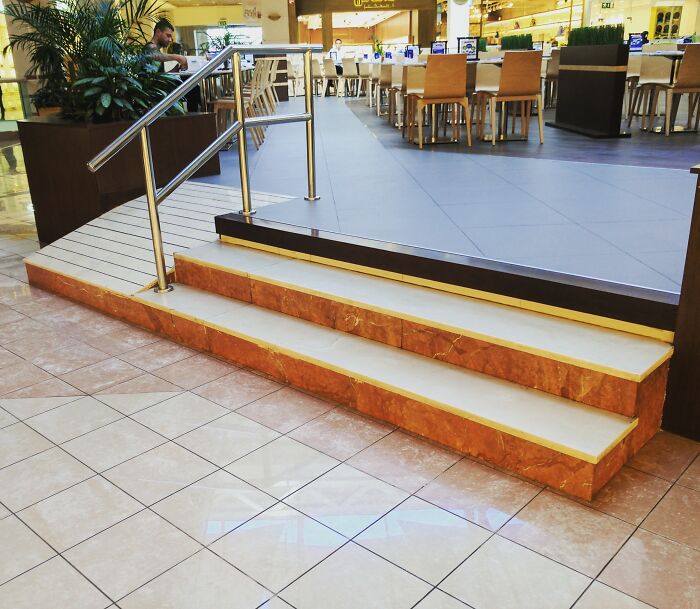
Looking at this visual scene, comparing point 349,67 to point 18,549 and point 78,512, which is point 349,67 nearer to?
point 78,512

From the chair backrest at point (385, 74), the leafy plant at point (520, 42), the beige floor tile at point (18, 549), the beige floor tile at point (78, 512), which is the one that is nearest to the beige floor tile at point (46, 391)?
the beige floor tile at point (78, 512)

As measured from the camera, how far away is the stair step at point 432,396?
80.9 inches

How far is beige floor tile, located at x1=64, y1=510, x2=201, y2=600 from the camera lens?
1767 mm

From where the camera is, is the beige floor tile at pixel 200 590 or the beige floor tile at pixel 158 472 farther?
the beige floor tile at pixel 158 472

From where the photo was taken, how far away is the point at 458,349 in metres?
2.54

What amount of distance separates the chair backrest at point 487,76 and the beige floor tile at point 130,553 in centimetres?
580

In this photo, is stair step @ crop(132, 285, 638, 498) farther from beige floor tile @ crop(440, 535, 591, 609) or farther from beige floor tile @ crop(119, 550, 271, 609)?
beige floor tile @ crop(119, 550, 271, 609)

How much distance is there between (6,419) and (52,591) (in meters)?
1.15

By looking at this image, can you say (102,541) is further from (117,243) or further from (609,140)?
(609,140)

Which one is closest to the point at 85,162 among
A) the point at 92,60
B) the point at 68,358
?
the point at 92,60

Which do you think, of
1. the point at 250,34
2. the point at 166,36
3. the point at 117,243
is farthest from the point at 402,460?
the point at 250,34

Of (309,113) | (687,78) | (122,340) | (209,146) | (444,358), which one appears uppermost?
(687,78)

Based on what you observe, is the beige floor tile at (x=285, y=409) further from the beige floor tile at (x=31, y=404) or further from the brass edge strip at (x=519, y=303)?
the beige floor tile at (x=31, y=404)

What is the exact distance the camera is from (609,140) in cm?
624
